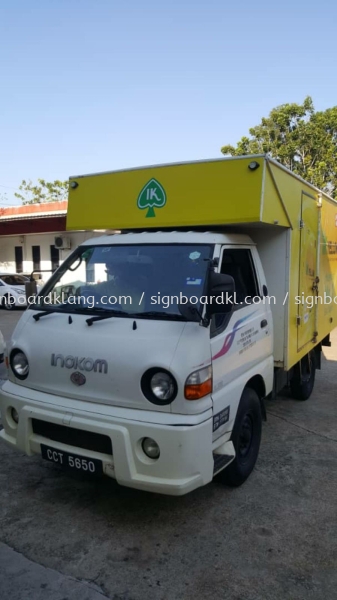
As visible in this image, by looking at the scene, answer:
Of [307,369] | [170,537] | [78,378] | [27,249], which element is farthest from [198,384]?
[27,249]

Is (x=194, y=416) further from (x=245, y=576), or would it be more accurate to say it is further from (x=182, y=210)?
(x=182, y=210)

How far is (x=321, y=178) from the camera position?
69.2ft

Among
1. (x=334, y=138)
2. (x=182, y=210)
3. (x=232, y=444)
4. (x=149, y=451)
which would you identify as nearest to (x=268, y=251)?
(x=182, y=210)

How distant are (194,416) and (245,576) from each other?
966mm

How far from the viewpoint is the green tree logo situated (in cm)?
417

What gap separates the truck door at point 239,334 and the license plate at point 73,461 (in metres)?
0.88

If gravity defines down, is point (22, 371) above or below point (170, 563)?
above

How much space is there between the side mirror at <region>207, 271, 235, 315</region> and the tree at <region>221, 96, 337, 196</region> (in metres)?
19.5

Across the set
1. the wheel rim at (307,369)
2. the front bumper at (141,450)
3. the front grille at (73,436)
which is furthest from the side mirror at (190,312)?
the wheel rim at (307,369)

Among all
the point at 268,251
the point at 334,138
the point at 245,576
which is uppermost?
the point at 334,138

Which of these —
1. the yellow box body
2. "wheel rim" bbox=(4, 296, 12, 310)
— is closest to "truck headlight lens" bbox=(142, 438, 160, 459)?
the yellow box body

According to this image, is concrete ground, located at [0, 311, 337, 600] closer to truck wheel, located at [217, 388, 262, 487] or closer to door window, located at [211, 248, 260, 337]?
truck wheel, located at [217, 388, 262, 487]

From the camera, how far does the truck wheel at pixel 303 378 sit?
5.93 meters

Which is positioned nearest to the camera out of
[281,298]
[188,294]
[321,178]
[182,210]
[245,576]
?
[245,576]
